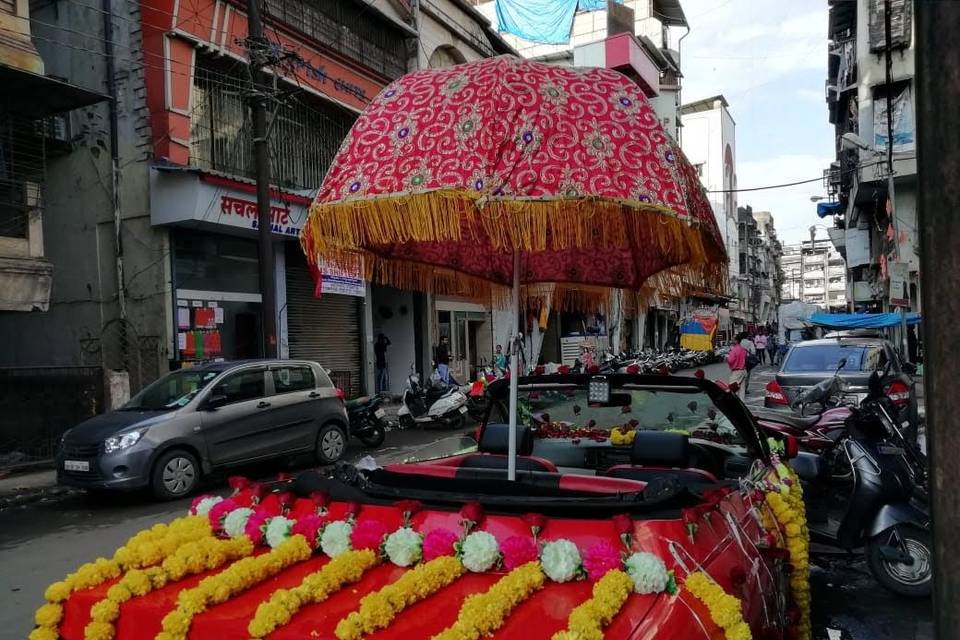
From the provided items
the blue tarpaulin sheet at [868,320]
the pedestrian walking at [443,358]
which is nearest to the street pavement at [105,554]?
the pedestrian walking at [443,358]

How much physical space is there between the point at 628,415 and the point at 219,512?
5.32m

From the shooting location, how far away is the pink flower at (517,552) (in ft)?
6.79

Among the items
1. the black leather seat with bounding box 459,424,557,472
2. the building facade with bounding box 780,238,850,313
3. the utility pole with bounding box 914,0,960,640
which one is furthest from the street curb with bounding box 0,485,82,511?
the building facade with bounding box 780,238,850,313

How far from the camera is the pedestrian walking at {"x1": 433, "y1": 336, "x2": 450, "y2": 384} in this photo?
15242 millimetres

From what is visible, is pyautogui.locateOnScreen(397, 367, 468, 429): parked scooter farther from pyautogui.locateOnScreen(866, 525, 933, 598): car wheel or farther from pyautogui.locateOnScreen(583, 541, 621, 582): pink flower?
pyautogui.locateOnScreen(583, 541, 621, 582): pink flower

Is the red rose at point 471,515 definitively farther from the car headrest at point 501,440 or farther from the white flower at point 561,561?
the car headrest at point 501,440

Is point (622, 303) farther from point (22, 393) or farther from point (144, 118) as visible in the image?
point (144, 118)

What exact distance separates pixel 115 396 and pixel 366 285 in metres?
7.74

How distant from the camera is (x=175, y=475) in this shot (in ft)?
25.6

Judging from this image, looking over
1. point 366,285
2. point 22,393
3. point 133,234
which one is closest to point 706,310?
point 366,285

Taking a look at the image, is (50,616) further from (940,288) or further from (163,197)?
(163,197)

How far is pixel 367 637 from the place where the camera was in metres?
1.89

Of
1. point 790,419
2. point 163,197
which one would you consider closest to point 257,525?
point 790,419

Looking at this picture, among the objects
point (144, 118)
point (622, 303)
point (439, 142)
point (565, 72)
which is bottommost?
point (622, 303)
